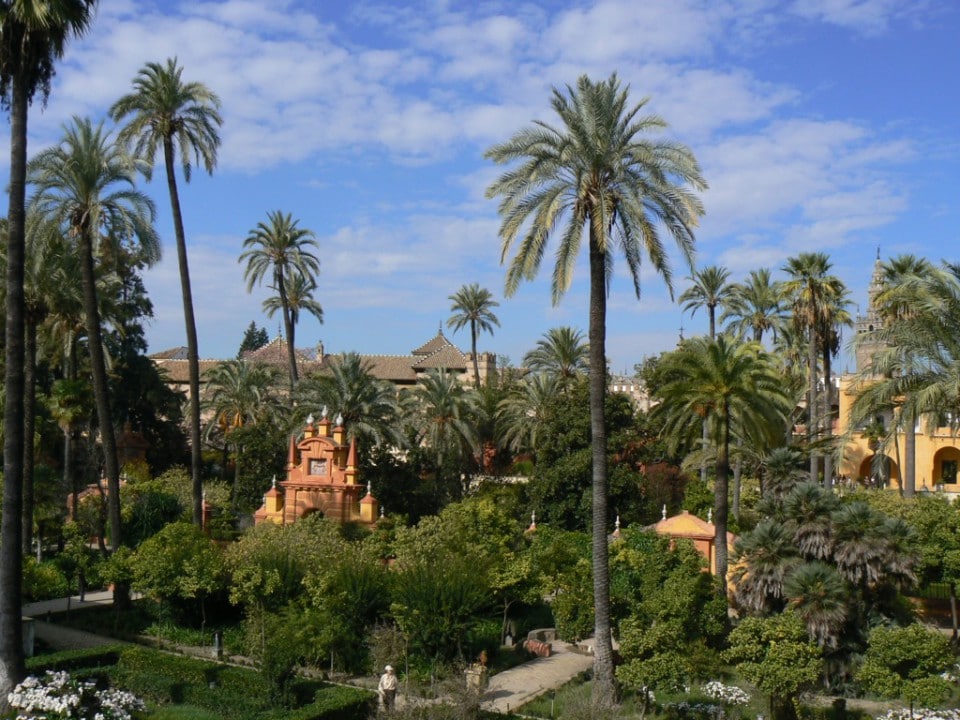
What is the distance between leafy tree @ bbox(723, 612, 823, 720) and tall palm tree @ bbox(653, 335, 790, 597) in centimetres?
895

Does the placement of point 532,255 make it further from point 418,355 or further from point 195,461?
point 418,355

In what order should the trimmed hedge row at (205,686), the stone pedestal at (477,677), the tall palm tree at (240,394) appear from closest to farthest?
the trimmed hedge row at (205,686)
the stone pedestal at (477,677)
the tall palm tree at (240,394)

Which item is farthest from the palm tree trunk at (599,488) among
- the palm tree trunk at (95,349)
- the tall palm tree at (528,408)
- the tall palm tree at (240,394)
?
the tall palm tree at (240,394)

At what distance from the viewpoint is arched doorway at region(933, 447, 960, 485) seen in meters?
50.7

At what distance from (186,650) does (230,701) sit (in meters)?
6.47

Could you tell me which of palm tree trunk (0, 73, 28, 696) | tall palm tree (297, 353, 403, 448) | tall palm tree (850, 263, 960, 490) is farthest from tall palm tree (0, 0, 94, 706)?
tall palm tree (297, 353, 403, 448)

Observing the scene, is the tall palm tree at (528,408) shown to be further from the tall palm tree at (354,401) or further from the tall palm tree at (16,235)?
the tall palm tree at (16,235)

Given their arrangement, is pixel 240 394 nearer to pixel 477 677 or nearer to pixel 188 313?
pixel 188 313

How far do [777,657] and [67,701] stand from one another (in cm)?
1229

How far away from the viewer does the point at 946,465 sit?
51.5 meters

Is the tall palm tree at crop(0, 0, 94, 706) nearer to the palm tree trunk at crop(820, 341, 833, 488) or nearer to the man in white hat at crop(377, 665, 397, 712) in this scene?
the man in white hat at crop(377, 665, 397, 712)

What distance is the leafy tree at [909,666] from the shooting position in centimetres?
1748

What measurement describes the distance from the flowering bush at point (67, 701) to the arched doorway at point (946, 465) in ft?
147

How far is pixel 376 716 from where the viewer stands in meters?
17.4
